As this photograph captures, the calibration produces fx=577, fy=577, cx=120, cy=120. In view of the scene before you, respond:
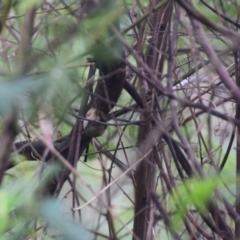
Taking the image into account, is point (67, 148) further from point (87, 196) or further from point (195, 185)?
point (195, 185)

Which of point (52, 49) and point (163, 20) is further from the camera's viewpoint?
point (163, 20)

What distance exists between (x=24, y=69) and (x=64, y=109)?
217 millimetres

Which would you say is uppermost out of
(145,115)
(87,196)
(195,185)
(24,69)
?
(24,69)

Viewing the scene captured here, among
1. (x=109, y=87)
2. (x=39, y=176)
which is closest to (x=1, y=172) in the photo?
(x=39, y=176)

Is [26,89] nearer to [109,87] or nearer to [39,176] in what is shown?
[39,176]

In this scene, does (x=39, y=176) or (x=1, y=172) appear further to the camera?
(x=39, y=176)

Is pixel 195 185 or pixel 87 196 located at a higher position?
pixel 195 185

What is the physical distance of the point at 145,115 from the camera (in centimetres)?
151

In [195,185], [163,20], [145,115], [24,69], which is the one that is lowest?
[195,185]

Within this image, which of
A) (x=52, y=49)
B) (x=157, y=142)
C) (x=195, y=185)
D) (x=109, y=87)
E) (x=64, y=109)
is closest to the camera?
(x=195, y=185)

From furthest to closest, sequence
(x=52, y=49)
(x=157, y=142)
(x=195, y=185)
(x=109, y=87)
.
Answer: (x=157, y=142) → (x=109, y=87) → (x=52, y=49) → (x=195, y=185)

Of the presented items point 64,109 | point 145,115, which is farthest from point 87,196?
point 64,109

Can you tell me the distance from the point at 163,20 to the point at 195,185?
798 millimetres

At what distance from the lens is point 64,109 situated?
112 centimetres
